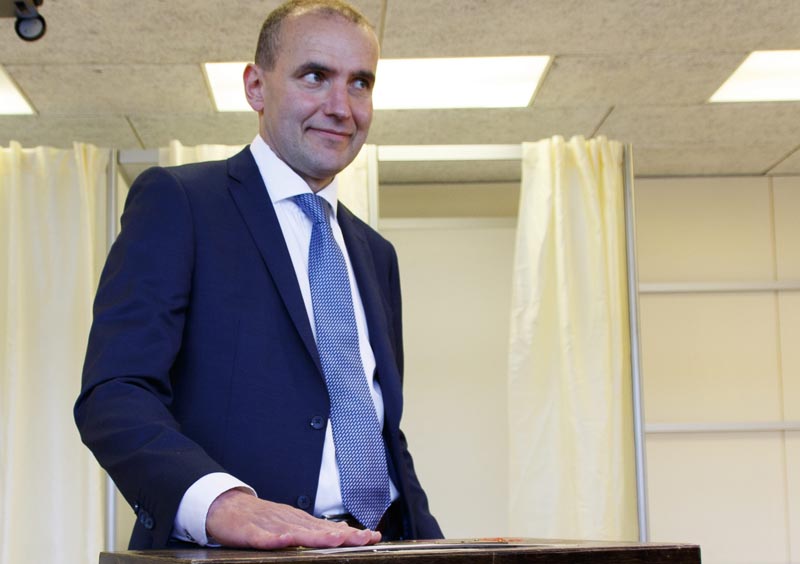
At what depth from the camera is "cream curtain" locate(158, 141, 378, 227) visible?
375cm

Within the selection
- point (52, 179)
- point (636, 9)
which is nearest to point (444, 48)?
point (636, 9)

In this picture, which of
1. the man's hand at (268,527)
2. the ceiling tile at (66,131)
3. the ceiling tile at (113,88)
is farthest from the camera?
the ceiling tile at (66,131)

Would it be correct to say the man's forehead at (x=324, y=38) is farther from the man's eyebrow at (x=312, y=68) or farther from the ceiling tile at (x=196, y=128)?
the ceiling tile at (x=196, y=128)

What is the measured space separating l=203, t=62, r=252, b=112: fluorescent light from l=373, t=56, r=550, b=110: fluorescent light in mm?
481

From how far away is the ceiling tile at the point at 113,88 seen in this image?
11.7ft

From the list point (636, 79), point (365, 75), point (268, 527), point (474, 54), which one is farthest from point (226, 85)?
point (268, 527)

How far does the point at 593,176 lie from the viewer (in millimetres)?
3902

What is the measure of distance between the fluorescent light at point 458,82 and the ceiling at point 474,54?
7cm

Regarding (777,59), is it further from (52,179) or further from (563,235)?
(52,179)

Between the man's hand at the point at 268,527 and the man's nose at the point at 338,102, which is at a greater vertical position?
the man's nose at the point at 338,102

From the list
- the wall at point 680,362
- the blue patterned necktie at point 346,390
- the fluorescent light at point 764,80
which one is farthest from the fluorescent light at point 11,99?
the blue patterned necktie at point 346,390

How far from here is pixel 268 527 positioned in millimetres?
896

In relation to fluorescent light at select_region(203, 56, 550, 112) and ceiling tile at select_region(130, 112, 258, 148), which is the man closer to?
fluorescent light at select_region(203, 56, 550, 112)

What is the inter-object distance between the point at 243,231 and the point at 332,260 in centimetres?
12
